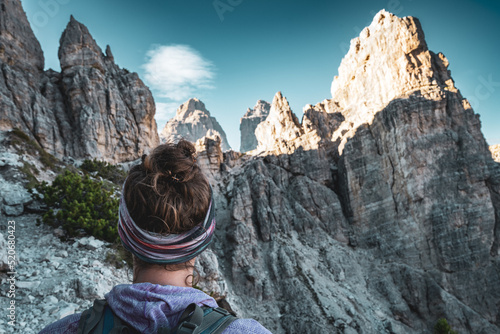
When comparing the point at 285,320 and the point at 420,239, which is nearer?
the point at 285,320

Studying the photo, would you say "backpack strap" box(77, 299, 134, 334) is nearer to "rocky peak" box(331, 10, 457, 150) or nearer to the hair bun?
the hair bun

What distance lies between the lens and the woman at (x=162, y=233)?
1.66 metres

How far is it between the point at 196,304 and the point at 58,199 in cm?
1734

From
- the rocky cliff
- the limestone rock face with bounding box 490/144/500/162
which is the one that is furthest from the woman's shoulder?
the limestone rock face with bounding box 490/144/500/162

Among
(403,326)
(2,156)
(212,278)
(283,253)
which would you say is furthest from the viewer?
(283,253)

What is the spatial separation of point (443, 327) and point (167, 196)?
41334mm

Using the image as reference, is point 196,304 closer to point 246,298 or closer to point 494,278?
point 246,298

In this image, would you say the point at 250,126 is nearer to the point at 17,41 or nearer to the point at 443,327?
the point at 17,41

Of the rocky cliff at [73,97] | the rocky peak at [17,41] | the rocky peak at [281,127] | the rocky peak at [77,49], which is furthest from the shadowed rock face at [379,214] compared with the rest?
the rocky peak at [17,41]

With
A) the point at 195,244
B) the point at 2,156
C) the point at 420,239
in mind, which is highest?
the point at 2,156

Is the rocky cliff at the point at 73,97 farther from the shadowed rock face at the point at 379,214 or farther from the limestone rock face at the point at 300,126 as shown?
the limestone rock face at the point at 300,126

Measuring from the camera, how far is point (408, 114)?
1649 inches

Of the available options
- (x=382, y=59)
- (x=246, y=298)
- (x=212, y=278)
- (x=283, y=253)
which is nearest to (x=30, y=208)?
(x=212, y=278)

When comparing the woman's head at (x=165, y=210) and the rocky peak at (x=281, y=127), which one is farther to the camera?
the rocky peak at (x=281, y=127)
